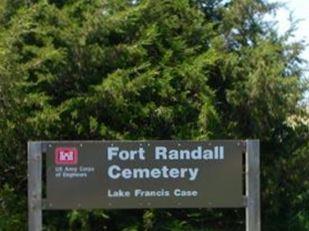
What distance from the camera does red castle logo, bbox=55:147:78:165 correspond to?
25.5 feet

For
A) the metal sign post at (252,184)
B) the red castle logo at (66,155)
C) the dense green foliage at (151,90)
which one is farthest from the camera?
the dense green foliage at (151,90)

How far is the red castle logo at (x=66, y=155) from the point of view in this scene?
7770 millimetres

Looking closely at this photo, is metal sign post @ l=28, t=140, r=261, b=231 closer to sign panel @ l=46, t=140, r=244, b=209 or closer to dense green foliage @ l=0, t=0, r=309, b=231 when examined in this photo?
sign panel @ l=46, t=140, r=244, b=209

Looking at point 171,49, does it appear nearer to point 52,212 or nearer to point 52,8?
point 52,8

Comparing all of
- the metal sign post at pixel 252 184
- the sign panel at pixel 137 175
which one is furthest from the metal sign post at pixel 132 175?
the metal sign post at pixel 252 184

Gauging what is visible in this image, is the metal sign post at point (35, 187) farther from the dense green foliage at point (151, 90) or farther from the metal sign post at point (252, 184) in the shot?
the metal sign post at point (252, 184)

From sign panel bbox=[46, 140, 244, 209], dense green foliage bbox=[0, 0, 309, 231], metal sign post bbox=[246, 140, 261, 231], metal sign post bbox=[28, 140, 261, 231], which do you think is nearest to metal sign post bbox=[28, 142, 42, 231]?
metal sign post bbox=[28, 140, 261, 231]

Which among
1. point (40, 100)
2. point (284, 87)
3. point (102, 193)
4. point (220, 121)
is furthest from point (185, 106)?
point (102, 193)

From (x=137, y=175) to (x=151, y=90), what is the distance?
2193 mm

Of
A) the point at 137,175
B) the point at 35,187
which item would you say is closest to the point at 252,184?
the point at 137,175

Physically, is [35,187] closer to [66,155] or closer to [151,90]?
[66,155]

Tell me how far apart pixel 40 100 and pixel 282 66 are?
3.11 metres

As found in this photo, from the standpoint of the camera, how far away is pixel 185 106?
32.8 feet

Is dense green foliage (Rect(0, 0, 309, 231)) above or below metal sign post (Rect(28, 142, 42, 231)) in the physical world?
above
